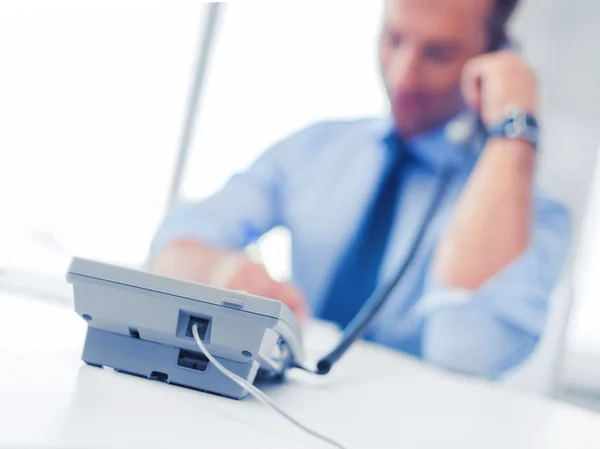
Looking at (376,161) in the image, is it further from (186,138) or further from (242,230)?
(186,138)

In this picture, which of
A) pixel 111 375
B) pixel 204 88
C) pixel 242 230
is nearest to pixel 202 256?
pixel 242 230

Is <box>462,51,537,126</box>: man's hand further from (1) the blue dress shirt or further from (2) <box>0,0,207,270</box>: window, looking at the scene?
(2) <box>0,0,207,270</box>: window

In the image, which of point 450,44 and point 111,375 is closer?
point 111,375

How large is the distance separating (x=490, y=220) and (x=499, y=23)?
1.36 feet

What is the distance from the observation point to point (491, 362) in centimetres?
115

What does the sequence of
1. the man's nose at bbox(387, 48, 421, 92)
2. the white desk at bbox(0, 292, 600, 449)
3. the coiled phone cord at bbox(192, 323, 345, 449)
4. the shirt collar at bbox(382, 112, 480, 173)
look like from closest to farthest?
the white desk at bbox(0, 292, 600, 449) < the coiled phone cord at bbox(192, 323, 345, 449) < the shirt collar at bbox(382, 112, 480, 173) < the man's nose at bbox(387, 48, 421, 92)

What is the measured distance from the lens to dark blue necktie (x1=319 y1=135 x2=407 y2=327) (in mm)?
1314

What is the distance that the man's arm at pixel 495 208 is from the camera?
1190mm

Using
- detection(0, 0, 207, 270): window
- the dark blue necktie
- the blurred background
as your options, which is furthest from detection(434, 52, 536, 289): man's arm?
detection(0, 0, 207, 270): window

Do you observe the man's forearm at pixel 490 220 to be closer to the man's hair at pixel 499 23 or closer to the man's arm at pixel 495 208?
the man's arm at pixel 495 208

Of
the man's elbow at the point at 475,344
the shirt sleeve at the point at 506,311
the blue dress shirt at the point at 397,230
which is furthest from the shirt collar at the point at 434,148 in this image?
the man's elbow at the point at 475,344

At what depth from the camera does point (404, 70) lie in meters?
1.39

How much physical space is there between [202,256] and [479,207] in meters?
0.59

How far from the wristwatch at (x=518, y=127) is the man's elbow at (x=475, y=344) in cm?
35
